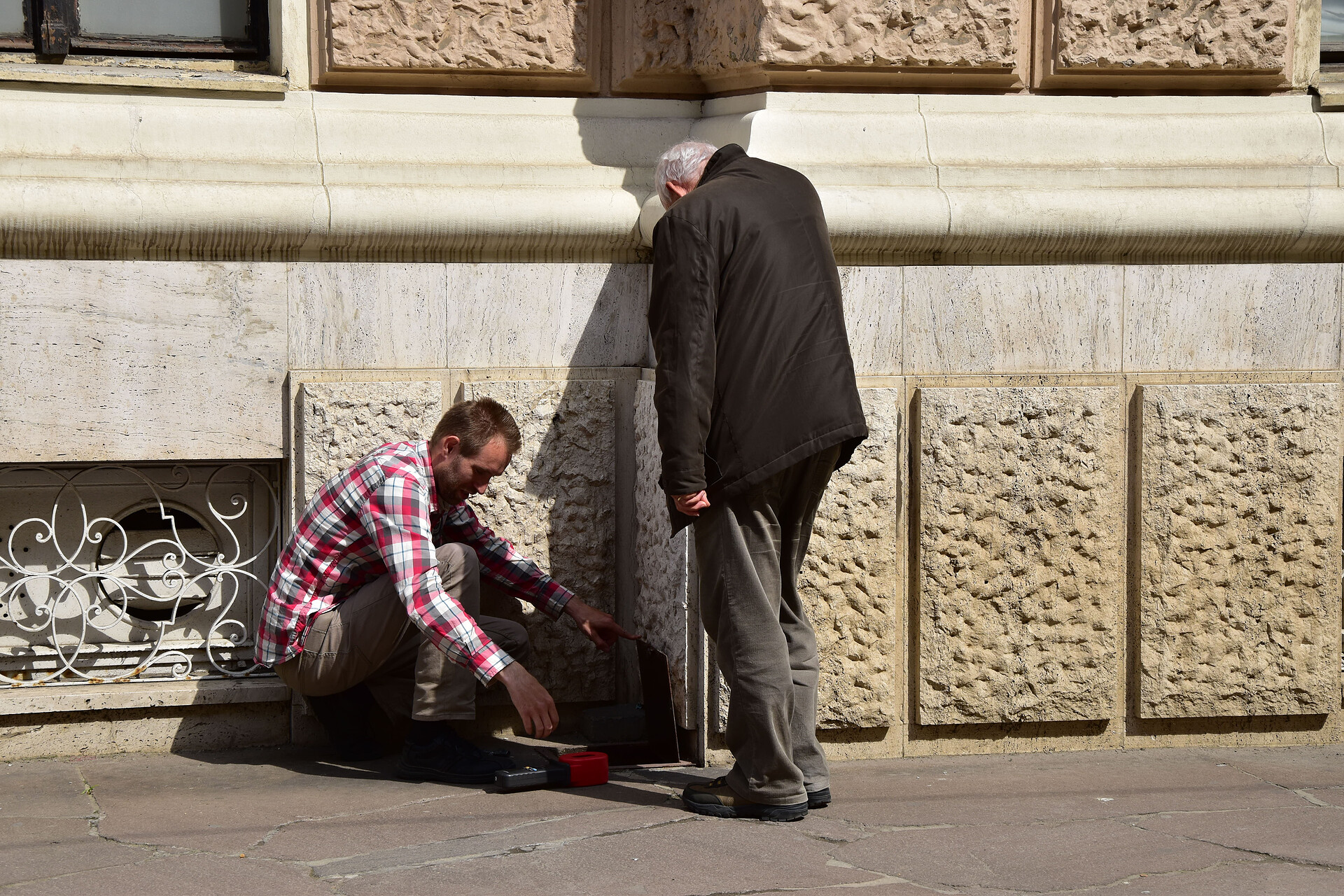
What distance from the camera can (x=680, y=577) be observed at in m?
3.88

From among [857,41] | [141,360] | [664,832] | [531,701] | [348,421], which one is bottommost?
[664,832]

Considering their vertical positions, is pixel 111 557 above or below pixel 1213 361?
below

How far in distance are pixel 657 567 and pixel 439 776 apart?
0.80m

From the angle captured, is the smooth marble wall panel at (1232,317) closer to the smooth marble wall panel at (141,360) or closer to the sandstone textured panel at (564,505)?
the sandstone textured panel at (564,505)

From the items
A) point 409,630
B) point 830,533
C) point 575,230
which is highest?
point 575,230

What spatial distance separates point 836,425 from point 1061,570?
107 cm

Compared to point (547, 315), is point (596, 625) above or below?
below

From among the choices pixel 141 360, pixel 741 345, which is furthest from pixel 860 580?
pixel 141 360

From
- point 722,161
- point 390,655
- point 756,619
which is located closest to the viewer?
point 756,619

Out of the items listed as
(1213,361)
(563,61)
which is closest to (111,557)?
(563,61)

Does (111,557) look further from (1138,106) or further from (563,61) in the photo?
(1138,106)

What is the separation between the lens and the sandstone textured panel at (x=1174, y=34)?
13.6ft

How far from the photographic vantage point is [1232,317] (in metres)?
4.16

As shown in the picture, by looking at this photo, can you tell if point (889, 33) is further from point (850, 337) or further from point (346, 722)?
point (346, 722)
